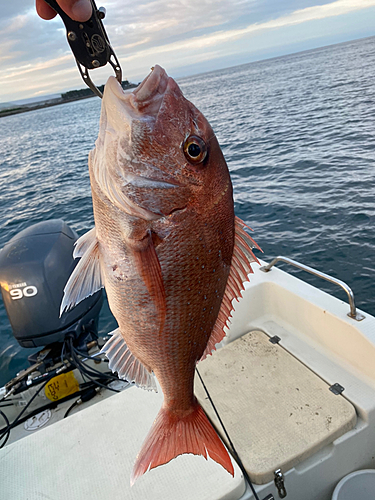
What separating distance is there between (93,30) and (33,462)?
2.54 m

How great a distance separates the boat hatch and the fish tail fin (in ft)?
3.10

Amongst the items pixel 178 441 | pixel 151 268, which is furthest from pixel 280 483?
pixel 151 268

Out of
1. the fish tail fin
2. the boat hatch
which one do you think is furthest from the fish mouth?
the boat hatch

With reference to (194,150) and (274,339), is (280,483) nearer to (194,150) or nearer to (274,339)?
(274,339)

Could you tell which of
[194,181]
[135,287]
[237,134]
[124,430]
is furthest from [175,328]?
[237,134]

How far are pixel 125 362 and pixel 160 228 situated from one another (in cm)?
65

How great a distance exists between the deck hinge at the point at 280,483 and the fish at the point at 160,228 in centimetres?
102

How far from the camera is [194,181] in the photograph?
1.23 metres

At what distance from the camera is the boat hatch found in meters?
2.29

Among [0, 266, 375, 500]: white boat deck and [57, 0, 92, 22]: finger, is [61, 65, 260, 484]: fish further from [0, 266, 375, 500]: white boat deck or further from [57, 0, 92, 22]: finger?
[0, 266, 375, 500]: white boat deck

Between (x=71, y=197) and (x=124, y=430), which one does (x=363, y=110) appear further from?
(x=124, y=430)

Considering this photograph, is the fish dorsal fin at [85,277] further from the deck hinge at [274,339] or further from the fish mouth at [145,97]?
the deck hinge at [274,339]

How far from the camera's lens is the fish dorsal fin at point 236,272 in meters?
1.40

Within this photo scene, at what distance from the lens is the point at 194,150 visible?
1224 mm
